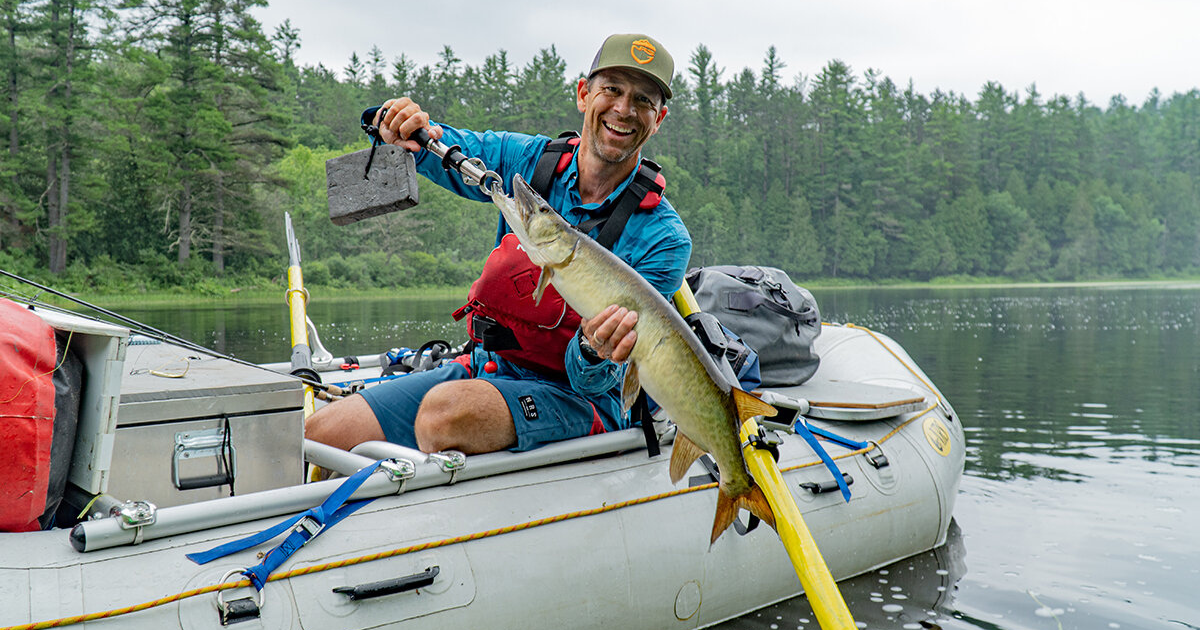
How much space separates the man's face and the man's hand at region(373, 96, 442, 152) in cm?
66

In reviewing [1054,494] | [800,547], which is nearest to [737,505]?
[800,547]

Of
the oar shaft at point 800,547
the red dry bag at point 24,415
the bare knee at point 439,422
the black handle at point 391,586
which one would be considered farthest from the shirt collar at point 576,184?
the red dry bag at point 24,415

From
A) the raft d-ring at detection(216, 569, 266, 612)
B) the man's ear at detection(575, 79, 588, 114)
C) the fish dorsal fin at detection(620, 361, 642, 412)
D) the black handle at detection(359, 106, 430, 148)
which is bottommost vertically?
the raft d-ring at detection(216, 569, 266, 612)

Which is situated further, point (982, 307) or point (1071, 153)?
point (1071, 153)

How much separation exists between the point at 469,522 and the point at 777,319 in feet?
8.60

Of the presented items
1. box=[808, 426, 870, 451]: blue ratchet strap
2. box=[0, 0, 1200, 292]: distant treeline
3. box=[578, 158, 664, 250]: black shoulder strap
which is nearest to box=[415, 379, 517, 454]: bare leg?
box=[578, 158, 664, 250]: black shoulder strap

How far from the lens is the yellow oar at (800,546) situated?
3305 mm

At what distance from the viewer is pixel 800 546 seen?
3.45 meters

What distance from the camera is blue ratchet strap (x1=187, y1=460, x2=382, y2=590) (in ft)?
9.15

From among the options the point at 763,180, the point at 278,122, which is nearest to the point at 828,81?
the point at 763,180

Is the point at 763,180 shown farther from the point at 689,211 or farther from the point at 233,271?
the point at 233,271

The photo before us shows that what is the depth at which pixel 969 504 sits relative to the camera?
6812 millimetres

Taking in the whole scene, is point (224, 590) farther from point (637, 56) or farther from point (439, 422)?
point (637, 56)

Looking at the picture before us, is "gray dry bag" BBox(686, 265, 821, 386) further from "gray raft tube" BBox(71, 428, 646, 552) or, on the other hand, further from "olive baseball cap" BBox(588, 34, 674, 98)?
"olive baseball cap" BBox(588, 34, 674, 98)
